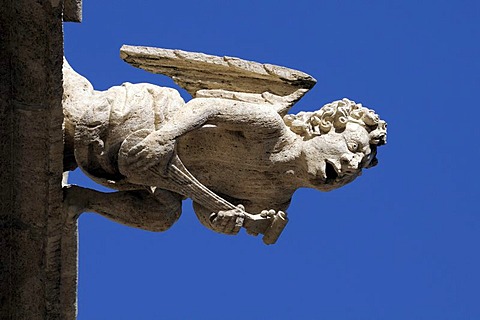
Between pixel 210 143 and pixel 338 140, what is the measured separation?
0.80 metres

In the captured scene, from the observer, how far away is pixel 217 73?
10727mm

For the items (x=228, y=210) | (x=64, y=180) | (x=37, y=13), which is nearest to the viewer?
(x=37, y=13)

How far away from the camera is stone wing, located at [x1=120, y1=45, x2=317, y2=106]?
1064 centimetres

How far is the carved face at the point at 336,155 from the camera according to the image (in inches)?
411

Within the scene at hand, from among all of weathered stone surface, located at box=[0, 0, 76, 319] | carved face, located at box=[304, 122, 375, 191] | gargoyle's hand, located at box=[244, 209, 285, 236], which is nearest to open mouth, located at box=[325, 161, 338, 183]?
carved face, located at box=[304, 122, 375, 191]

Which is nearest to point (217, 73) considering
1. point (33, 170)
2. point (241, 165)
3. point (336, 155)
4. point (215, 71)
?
point (215, 71)

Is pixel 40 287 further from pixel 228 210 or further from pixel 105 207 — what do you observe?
pixel 228 210

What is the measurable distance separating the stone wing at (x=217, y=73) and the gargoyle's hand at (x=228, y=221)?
0.76 m

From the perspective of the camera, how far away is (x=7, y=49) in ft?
33.2

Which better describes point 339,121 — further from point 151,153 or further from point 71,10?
point 71,10

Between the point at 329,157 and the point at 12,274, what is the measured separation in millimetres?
2232

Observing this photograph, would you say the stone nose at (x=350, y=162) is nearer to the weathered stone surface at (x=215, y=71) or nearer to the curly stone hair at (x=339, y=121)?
the curly stone hair at (x=339, y=121)

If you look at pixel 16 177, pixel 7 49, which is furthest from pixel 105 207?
pixel 7 49

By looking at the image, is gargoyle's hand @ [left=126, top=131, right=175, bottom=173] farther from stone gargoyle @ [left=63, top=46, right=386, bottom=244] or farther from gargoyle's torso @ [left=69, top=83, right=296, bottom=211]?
gargoyle's torso @ [left=69, top=83, right=296, bottom=211]
